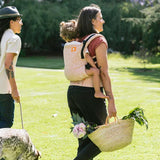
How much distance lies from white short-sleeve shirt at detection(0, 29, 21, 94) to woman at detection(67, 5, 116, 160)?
0.74 meters

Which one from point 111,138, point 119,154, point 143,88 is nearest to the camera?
point 111,138

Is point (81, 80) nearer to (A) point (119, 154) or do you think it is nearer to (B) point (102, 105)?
(B) point (102, 105)

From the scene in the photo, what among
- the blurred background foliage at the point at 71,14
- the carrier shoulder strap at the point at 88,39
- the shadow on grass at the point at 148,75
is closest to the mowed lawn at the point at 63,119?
the carrier shoulder strap at the point at 88,39

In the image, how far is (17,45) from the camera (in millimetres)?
3785

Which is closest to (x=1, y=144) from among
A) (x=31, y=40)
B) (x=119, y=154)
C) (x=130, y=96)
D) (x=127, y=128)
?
(x=127, y=128)

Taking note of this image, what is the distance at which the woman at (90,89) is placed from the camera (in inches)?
130

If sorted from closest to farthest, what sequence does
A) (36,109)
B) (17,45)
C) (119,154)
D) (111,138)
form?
(111,138) < (17,45) < (119,154) < (36,109)

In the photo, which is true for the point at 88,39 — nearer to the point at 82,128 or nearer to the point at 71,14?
the point at 82,128

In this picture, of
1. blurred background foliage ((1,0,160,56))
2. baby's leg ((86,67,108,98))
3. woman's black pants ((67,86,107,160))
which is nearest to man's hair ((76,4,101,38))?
baby's leg ((86,67,108,98))

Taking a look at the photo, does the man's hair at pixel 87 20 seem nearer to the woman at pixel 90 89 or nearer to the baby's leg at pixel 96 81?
the woman at pixel 90 89

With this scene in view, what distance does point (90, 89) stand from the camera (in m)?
3.37

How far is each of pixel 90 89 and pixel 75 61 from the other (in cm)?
30

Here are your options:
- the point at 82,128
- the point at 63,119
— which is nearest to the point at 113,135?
the point at 82,128

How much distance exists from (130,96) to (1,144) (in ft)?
22.4
